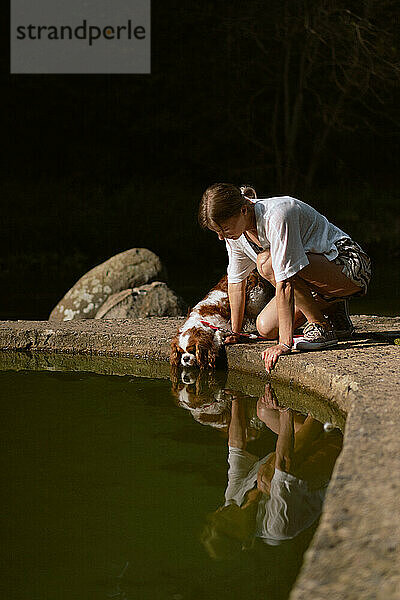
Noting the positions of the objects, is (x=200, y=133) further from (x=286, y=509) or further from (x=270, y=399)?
(x=286, y=509)

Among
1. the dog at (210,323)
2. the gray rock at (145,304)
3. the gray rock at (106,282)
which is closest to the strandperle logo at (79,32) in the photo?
the gray rock at (106,282)

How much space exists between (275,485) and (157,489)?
45cm

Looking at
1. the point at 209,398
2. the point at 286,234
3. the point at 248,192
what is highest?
the point at 248,192

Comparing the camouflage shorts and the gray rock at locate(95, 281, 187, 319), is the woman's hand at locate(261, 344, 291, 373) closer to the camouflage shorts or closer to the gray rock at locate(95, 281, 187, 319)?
the camouflage shorts

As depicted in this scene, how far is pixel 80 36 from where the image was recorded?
15859 millimetres

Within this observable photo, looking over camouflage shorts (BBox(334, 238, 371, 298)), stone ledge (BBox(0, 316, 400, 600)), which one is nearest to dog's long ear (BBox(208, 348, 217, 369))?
stone ledge (BBox(0, 316, 400, 600))

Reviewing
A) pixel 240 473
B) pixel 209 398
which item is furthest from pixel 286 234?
pixel 240 473

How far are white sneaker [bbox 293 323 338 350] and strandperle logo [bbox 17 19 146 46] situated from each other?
1188cm

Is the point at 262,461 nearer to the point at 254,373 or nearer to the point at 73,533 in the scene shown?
the point at 73,533

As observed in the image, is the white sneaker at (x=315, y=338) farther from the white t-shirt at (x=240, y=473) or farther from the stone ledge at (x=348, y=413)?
the white t-shirt at (x=240, y=473)

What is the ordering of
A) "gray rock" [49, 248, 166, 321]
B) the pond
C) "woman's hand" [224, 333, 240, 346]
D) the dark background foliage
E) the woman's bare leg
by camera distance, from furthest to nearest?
1. the dark background foliage
2. "gray rock" [49, 248, 166, 321]
3. "woman's hand" [224, 333, 240, 346]
4. the woman's bare leg
5. the pond

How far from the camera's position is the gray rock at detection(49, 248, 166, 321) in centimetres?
709

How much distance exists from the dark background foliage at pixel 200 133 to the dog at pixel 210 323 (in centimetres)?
928

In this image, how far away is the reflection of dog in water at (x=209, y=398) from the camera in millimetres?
3885
